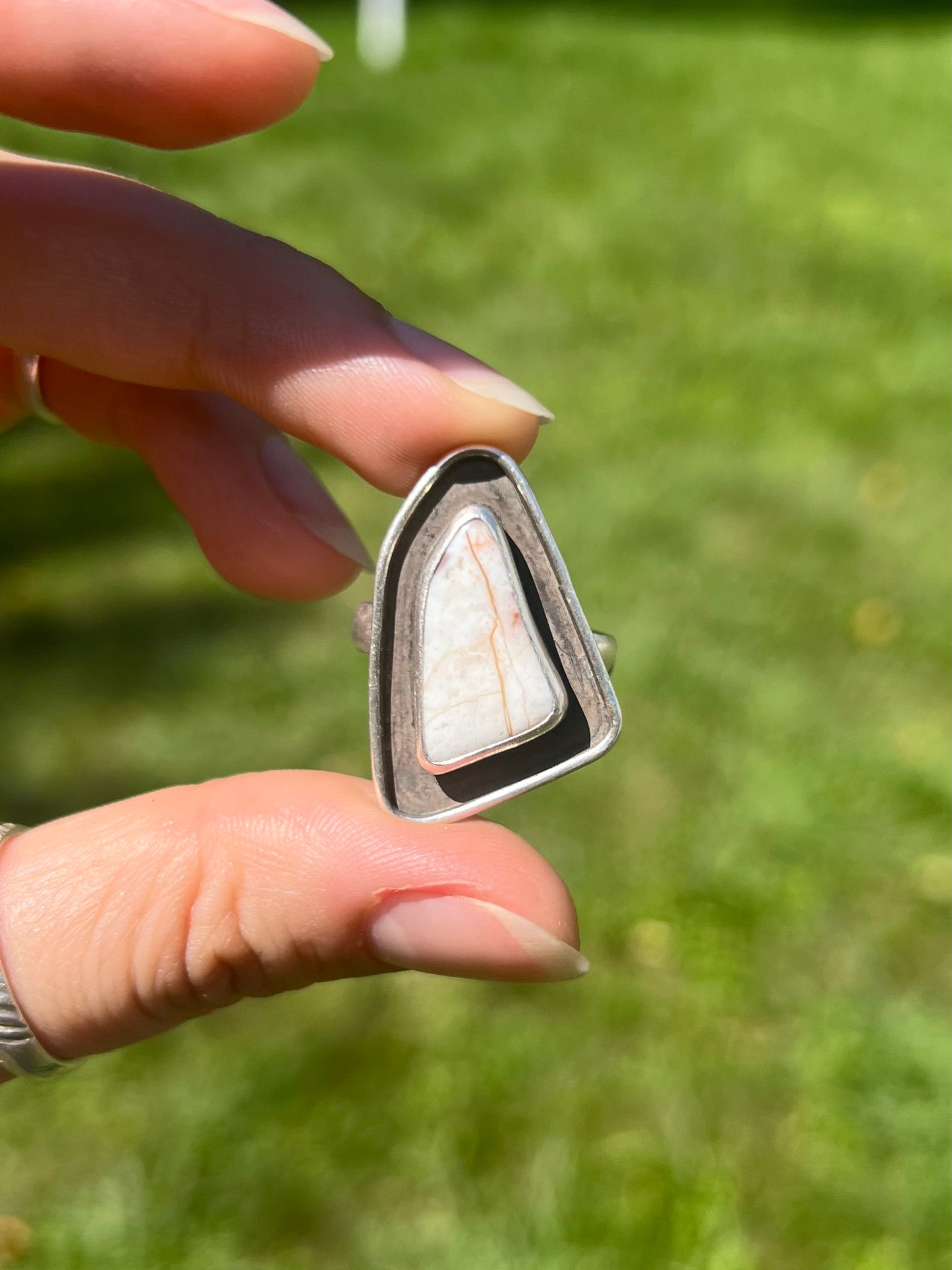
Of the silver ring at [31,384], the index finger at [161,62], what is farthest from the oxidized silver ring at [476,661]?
the silver ring at [31,384]

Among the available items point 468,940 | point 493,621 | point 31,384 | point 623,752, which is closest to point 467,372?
point 493,621

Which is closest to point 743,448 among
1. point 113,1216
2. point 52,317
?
point 52,317

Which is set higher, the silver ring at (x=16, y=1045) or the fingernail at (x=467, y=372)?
the fingernail at (x=467, y=372)

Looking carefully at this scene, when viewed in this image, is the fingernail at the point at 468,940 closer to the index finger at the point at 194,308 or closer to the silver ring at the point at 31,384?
the index finger at the point at 194,308

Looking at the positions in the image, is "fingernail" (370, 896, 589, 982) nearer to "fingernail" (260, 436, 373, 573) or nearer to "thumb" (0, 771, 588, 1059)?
"thumb" (0, 771, 588, 1059)

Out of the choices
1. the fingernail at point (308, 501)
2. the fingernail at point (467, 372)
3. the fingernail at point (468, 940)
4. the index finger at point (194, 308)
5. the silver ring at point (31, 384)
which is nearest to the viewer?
the fingernail at point (468, 940)

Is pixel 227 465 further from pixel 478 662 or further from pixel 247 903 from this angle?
pixel 247 903
